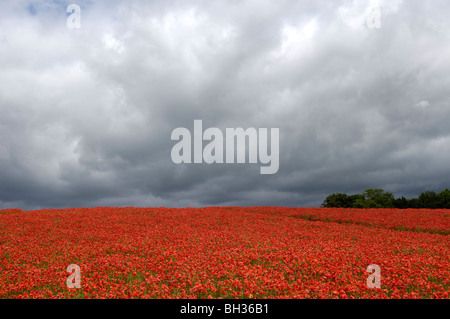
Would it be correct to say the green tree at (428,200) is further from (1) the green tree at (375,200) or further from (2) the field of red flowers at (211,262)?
(2) the field of red flowers at (211,262)

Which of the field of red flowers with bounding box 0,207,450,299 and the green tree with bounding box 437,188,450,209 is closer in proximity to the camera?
the field of red flowers with bounding box 0,207,450,299

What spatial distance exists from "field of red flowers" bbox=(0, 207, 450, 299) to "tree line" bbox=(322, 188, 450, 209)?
108 ft

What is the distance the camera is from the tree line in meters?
50.9

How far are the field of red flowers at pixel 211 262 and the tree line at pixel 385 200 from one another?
32903 millimetres

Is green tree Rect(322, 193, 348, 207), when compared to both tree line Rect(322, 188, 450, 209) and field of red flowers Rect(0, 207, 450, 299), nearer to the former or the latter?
tree line Rect(322, 188, 450, 209)

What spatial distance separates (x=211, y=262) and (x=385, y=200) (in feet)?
190

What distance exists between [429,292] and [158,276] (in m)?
9.40

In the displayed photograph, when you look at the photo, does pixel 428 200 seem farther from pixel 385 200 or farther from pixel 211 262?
pixel 211 262

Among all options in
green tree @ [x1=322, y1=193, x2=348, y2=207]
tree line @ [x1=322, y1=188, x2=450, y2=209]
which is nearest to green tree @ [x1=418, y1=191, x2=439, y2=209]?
tree line @ [x1=322, y1=188, x2=450, y2=209]

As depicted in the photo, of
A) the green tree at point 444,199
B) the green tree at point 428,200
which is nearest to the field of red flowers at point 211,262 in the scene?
the green tree at point 444,199

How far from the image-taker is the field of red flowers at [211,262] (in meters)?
9.67
